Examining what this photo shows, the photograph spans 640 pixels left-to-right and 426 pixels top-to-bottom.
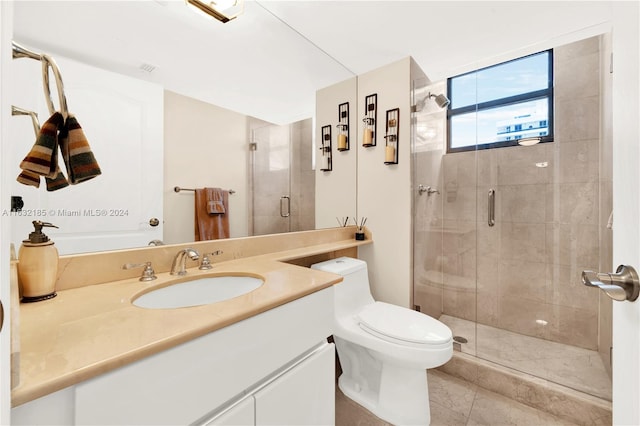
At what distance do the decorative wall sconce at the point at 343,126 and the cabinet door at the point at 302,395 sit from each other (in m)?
1.52

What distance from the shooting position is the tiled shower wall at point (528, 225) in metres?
1.90

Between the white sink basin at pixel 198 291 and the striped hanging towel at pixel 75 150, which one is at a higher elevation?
the striped hanging towel at pixel 75 150

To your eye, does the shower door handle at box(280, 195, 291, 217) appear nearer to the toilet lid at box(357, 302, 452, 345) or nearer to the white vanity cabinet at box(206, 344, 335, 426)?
the toilet lid at box(357, 302, 452, 345)

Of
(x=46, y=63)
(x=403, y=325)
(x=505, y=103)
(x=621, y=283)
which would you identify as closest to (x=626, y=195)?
(x=621, y=283)

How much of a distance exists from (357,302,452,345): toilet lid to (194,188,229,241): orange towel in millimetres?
888

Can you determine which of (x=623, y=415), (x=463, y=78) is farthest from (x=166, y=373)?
(x=463, y=78)

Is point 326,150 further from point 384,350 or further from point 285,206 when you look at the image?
point 384,350

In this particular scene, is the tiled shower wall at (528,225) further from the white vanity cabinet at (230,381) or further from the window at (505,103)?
the white vanity cabinet at (230,381)

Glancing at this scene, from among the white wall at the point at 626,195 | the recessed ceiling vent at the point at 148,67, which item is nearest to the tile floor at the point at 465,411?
the white wall at the point at 626,195

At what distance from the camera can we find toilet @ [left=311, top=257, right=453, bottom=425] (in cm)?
127

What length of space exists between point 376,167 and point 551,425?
1.80m

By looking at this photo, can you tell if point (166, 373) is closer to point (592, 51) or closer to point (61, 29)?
point (61, 29)

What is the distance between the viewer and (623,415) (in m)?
0.55

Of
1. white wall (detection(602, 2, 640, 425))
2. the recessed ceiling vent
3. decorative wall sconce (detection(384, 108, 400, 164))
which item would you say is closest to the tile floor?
white wall (detection(602, 2, 640, 425))
